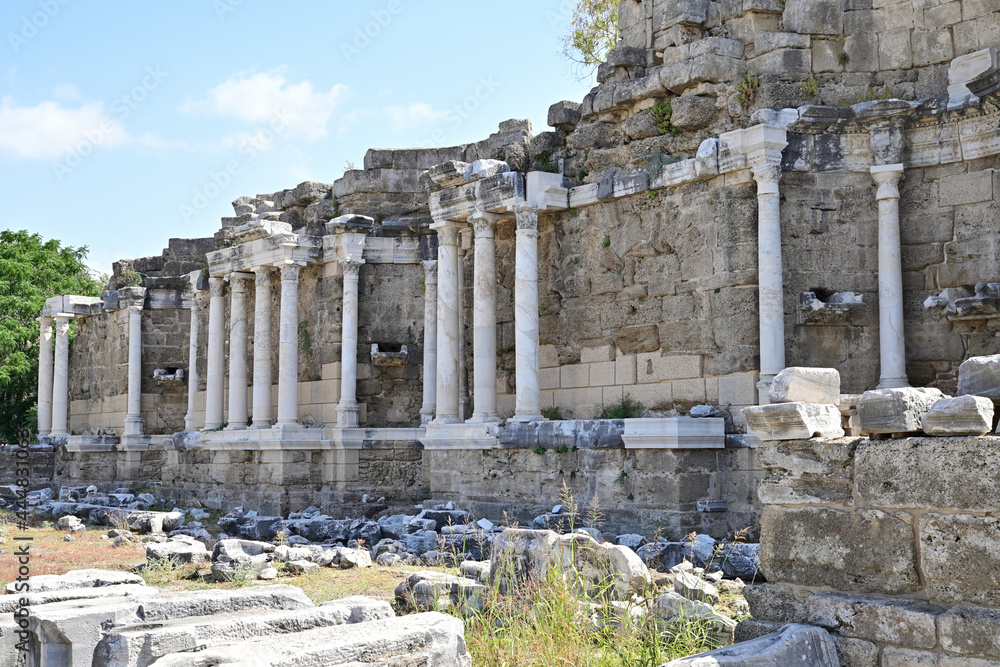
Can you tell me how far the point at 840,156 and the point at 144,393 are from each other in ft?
54.0

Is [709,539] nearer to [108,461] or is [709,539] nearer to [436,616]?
[436,616]

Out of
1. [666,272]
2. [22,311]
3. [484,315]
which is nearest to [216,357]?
[484,315]

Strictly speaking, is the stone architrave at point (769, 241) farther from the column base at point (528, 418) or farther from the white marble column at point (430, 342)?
the white marble column at point (430, 342)

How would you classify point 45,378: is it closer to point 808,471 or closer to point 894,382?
point 894,382

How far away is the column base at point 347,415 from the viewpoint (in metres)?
16.9

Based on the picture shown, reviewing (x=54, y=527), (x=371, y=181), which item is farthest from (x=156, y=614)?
(x=371, y=181)

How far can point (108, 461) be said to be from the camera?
23.5 metres

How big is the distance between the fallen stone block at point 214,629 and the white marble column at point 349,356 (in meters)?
10.4

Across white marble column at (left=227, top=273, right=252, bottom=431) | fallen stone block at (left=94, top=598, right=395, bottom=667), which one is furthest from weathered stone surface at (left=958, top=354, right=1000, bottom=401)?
white marble column at (left=227, top=273, right=252, bottom=431)

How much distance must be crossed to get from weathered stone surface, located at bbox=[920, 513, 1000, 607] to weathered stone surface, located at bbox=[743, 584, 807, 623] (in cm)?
74

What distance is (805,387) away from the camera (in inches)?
233

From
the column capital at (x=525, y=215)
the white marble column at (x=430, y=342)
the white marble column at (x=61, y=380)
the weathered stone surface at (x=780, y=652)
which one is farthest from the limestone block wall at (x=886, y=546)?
the white marble column at (x=61, y=380)

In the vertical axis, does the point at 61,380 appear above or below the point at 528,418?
above

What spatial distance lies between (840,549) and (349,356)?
12.2 metres
